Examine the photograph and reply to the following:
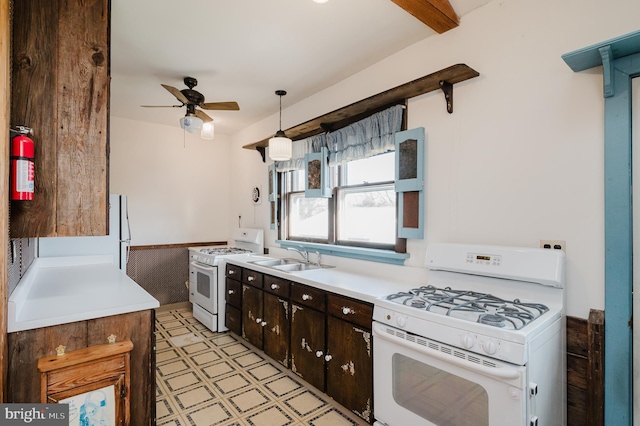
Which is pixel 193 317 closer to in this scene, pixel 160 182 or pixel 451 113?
pixel 160 182

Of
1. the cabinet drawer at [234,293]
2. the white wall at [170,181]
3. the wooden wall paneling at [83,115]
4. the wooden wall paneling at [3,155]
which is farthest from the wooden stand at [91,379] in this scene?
the white wall at [170,181]

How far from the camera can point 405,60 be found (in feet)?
8.34

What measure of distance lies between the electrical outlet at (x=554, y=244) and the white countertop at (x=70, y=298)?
2.12 m

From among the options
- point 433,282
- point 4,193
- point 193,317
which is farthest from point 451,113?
point 193,317

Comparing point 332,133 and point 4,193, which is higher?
point 332,133

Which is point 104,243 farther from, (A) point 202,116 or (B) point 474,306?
(B) point 474,306

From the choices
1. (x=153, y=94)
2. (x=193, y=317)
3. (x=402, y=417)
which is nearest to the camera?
(x=402, y=417)

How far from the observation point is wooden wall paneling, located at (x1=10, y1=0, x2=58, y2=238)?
1421 millimetres

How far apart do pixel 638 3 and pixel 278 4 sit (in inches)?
73.4

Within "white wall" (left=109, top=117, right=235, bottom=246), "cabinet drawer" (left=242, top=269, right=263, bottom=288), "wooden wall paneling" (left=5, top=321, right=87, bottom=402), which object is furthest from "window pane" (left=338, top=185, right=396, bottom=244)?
"white wall" (left=109, top=117, right=235, bottom=246)

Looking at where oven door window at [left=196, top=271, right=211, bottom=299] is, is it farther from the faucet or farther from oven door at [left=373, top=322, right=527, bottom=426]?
oven door at [left=373, top=322, right=527, bottom=426]

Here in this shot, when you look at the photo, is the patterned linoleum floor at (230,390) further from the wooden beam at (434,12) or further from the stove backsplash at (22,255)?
the wooden beam at (434,12)

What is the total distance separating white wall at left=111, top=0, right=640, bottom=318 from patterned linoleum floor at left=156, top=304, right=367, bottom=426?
3.71 feet

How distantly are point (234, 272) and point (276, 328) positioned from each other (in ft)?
3.18
